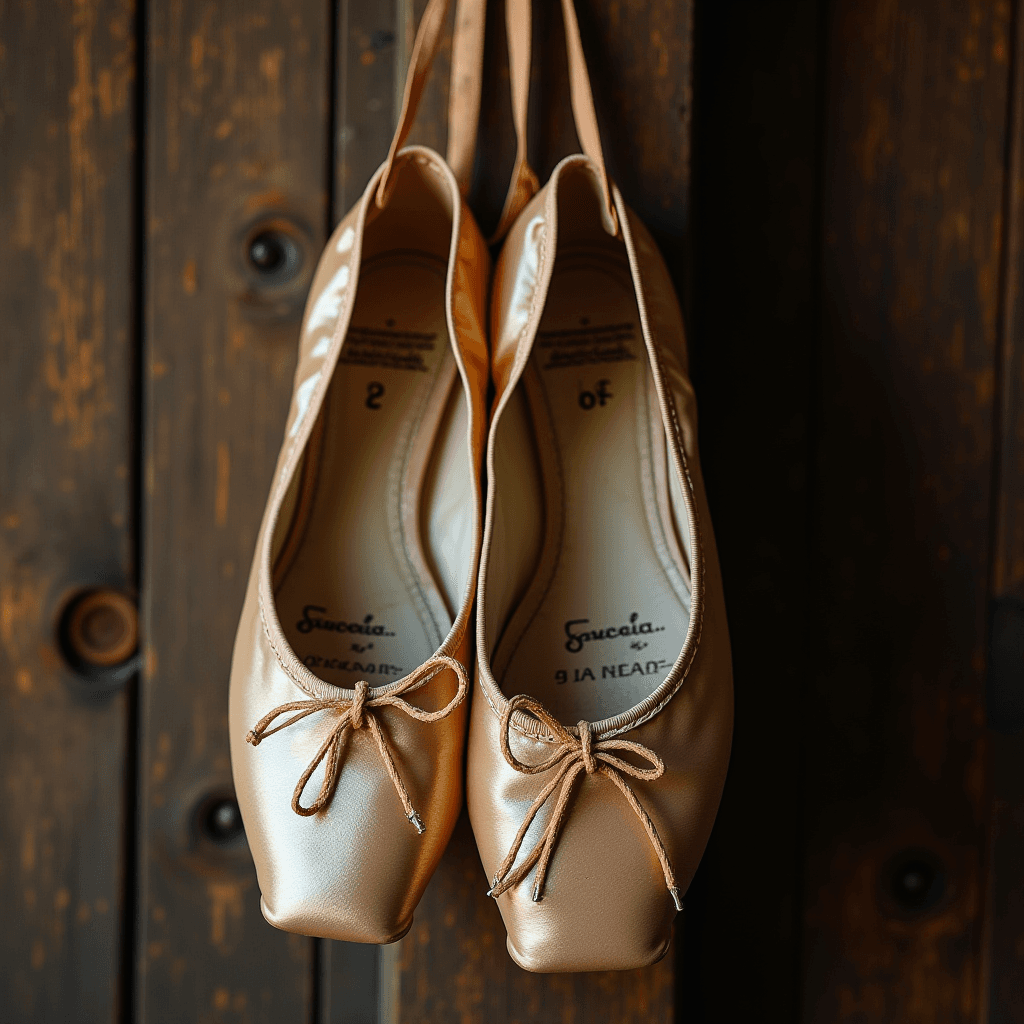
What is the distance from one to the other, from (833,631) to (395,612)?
14.2 inches

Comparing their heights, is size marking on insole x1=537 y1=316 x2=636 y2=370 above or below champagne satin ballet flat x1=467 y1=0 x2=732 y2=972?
above

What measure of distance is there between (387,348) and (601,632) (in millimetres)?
261

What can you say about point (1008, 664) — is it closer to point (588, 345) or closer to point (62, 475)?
point (588, 345)

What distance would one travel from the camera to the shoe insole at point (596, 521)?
1.61 feet

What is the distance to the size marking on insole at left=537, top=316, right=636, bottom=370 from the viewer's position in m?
0.54

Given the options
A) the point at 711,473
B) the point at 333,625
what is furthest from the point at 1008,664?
the point at 333,625

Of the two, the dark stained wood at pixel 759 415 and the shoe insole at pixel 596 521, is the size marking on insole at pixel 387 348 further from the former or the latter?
the dark stained wood at pixel 759 415

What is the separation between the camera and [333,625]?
51 cm

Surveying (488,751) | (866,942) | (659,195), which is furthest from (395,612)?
(866,942)

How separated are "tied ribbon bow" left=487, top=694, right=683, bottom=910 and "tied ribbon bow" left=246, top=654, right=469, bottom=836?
0.04 m

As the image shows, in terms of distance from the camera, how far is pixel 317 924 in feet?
1.32

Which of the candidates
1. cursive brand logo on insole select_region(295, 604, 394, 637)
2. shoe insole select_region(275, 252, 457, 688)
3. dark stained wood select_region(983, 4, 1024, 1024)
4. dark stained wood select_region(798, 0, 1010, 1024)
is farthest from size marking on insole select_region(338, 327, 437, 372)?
dark stained wood select_region(983, 4, 1024, 1024)

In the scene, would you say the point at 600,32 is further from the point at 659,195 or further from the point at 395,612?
the point at 395,612

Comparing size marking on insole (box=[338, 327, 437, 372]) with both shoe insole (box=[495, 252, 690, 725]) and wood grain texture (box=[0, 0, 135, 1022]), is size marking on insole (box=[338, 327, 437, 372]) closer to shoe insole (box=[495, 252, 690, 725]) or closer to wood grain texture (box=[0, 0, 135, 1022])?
shoe insole (box=[495, 252, 690, 725])
